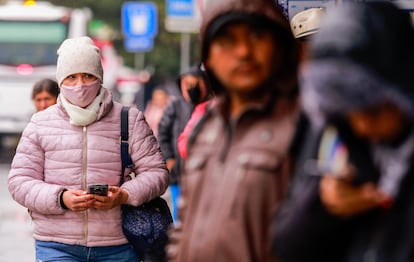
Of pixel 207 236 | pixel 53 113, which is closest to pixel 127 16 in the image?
pixel 53 113

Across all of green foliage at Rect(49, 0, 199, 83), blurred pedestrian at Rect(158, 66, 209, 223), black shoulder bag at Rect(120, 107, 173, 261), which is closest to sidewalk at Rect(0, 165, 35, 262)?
blurred pedestrian at Rect(158, 66, 209, 223)

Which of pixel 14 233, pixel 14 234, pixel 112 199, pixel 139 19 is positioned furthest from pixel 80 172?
pixel 139 19

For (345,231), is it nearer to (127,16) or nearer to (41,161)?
(41,161)

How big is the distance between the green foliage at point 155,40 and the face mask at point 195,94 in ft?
134

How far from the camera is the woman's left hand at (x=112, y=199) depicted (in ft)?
21.5

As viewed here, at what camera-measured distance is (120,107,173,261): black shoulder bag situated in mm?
6719

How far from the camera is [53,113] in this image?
22.5ft

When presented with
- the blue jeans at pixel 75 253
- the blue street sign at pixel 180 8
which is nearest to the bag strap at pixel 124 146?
the blue jeans at pixel 75 253

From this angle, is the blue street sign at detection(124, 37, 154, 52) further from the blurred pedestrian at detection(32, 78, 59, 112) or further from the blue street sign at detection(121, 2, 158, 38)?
the blurred pedestrian at detection(32, 78, 59, 112)

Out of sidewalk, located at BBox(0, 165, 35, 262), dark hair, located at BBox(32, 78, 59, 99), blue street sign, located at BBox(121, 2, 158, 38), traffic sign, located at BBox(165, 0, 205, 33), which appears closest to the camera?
dark hair, located at BBox(32, 78, 59, 99)

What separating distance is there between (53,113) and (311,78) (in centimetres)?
362

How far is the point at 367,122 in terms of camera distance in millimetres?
3342

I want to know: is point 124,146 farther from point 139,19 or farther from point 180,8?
point 139,19

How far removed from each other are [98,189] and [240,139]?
7.69 feet
